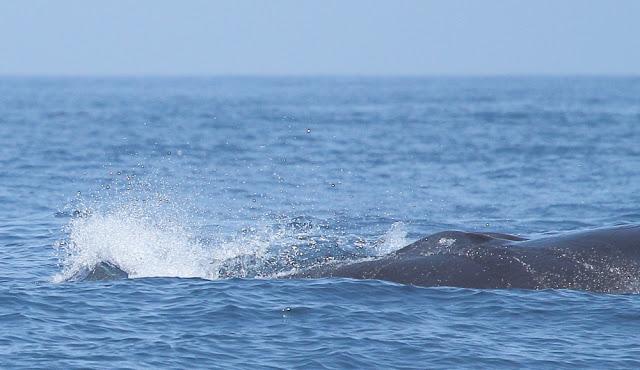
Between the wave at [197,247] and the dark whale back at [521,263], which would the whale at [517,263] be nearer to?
the dark whale back at [521,263]

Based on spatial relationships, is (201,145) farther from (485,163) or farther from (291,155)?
(485,163)

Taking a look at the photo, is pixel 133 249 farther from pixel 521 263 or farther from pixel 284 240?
pixel 521 263

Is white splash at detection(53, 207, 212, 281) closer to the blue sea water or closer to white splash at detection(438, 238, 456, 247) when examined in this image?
the blue sea water

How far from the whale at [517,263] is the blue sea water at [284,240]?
1.19 feet

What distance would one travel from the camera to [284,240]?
2089cm

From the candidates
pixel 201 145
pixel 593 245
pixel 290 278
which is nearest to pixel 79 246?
pixel 290 278

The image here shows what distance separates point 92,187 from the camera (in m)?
30.2

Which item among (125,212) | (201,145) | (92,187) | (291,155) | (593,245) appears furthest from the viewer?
(201,145)

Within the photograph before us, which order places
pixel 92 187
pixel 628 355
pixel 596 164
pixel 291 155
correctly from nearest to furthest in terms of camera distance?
pixel 628 355
pixel 92 187
pixel 596 164
pixel 291 155

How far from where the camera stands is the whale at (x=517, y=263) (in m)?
16.0

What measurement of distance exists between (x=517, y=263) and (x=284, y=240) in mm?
5713

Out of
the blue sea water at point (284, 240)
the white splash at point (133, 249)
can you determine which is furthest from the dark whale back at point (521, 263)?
the white splash at point (133, 249)

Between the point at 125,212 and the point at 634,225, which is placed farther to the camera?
the point at 125,212

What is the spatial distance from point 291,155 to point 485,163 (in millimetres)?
6964
